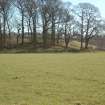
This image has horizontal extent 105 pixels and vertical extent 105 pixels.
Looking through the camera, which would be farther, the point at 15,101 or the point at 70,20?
the point at 70,20

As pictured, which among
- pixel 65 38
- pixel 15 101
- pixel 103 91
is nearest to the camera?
pixel 15 101

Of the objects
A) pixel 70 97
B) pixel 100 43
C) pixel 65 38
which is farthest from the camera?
pixel 100 43

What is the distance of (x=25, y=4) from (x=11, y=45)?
13.7 metres

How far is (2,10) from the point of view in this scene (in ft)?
310

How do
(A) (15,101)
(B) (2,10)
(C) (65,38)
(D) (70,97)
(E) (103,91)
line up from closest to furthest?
(A) (15,101)
(D) (70,97)
(E) (103,91)
(B) (2,10)
(C) (65,38)

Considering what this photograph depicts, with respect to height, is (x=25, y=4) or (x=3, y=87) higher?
(x=25, y=4)

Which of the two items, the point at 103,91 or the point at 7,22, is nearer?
the point at 103,91

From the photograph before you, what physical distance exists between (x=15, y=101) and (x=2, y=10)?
85.4 meters

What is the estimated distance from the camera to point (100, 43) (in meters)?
115

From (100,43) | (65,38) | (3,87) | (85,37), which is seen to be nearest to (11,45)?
(65,38)

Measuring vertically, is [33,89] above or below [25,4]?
below

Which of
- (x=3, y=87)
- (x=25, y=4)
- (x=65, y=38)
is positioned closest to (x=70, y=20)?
(x=65, y=38)

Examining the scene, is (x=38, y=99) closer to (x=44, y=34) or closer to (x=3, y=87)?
(x=3, y=87)

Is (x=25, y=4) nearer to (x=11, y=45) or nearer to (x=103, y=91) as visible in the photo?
(x=11, y=45)
